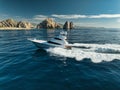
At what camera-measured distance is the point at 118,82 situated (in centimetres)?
1474

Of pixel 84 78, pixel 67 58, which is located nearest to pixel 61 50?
pixel 67 58

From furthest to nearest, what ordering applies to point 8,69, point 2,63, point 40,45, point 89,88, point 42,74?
point 40,45
point 2,63
point 8,69
point 42,74
point 89,88

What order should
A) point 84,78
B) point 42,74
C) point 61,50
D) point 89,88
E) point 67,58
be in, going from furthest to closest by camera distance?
point 61,50
point 67,58
point 42,74
point 84,78
point 89,88

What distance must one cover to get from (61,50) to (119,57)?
33.8 ft

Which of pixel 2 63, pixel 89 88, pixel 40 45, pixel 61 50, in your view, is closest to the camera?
pixel 89 88

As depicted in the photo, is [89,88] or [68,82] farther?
[68,82]

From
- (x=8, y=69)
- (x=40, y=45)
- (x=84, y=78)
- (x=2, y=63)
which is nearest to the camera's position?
(x=84, y=78)

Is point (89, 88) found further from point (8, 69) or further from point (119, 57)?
point (119, 57)

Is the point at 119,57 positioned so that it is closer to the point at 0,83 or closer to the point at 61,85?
the point at 61,85

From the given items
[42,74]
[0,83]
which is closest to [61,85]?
[42,74]

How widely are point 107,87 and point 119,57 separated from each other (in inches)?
456

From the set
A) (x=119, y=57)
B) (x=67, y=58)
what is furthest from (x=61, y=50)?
(x=119, y=57)

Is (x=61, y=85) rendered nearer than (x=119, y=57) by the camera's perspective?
Yes

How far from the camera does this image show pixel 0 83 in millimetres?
13773
